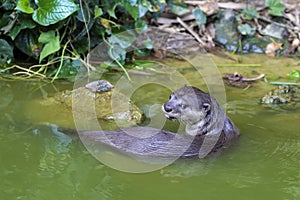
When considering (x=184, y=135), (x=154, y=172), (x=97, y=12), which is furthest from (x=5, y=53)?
(x=154, y=172)

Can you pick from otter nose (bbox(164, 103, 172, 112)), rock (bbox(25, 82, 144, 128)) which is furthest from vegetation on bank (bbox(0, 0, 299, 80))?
otter nose (bbox(164, 103, 172, 112))

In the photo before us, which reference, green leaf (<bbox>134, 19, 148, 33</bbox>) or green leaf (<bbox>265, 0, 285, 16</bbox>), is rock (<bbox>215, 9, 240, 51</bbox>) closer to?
green leaf (<bbox>265, 0, 285, 16</bbox>)

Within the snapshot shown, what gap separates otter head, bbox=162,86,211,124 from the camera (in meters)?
2.51

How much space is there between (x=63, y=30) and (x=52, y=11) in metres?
0.50

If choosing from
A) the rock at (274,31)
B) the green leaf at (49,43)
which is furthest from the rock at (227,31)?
the green leaf at (49,43)

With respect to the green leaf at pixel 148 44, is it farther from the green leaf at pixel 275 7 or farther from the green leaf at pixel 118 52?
the green leaf at pixel 275 7

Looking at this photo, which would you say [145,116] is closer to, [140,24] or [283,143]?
[283,143]

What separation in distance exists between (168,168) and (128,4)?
1.78 metres

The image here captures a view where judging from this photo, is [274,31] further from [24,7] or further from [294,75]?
[24,7]

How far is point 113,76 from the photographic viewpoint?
3559 mm

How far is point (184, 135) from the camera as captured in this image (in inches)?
98.2

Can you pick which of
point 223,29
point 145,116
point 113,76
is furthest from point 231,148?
point 223,29

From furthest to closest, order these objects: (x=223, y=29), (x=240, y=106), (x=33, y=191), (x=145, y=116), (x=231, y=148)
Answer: (x=223, y=29)
(x=240, y=106)
(x=145, y=116)
(x=231, y=148)
(x=33, y=191)

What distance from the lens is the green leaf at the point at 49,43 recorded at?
3.39 metres
